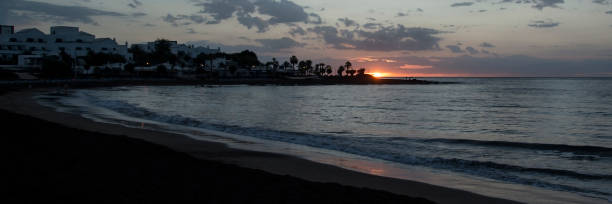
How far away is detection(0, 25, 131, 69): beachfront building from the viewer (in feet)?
262

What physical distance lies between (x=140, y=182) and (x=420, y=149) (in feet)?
34.5

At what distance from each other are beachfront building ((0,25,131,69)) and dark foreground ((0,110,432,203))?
82503 mm

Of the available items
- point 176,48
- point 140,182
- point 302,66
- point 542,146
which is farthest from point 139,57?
point 140,182

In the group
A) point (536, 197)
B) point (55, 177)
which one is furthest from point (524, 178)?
point (55, 177)

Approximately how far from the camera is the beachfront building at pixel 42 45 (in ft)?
262

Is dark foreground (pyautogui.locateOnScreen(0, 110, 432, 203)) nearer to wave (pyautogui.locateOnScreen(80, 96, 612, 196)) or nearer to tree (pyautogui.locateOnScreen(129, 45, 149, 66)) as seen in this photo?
wave (pyautogui.locateOnScreen(80, 96, 612, 196))

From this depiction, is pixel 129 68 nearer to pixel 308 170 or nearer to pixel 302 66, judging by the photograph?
pixel 308 170

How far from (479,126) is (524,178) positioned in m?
13.7

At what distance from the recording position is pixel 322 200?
22.9 feet

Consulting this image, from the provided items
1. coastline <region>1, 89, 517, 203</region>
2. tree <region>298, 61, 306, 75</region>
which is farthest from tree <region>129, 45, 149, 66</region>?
coastline <region>1, 89, 517, 203</region>

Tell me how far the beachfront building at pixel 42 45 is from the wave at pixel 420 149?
242 feet

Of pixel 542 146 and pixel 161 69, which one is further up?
pixel 161 69

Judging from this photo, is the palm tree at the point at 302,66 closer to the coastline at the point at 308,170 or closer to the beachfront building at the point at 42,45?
the beachfront building at the point at 42,45

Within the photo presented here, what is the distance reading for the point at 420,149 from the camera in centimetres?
1542
